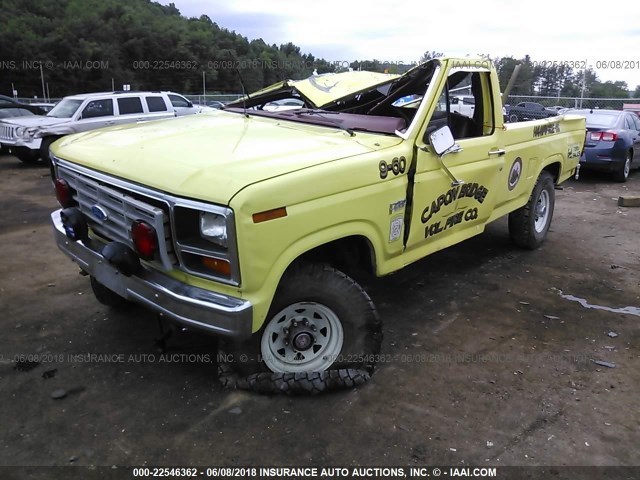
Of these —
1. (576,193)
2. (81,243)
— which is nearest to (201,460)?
(81,243)

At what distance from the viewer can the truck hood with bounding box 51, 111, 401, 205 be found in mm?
2559

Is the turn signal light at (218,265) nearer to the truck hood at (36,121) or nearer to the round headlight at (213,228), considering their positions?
the round headlight at (213,228)

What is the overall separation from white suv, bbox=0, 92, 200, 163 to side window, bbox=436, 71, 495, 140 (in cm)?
959

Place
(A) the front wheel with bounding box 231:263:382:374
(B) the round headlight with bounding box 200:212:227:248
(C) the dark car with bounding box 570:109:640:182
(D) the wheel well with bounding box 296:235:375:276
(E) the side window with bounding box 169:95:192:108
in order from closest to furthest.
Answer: (B) the round headlight with bounding box 200:212:227:248, (A) the front wheel with bounding box 231:263:382:374, (D) the wheel well with bounding box 296:235:375:276, (C) the dark car with bounding box 570:109:640:182, (E) the side window with bounding box 169:95:192:108

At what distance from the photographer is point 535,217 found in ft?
19.1

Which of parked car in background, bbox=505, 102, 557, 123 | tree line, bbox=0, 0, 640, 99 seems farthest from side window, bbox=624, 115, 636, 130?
tree line, bbox=0, 0, 640, 99

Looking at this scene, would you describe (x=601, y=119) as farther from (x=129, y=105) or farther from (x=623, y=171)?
(x=129, y=105)

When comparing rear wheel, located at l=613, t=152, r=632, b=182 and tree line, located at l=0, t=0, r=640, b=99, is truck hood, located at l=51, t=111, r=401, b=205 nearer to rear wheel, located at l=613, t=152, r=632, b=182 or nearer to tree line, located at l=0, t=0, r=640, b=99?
rear wheel, located at l=613, t=152, r=632, b=182

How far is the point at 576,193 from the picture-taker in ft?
32.0

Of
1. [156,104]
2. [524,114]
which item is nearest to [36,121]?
[156,104]

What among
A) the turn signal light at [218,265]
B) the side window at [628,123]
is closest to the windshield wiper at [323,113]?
the turn signal light at [218,265]

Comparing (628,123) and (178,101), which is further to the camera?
(178,101)

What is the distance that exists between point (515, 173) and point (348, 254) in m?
2.38

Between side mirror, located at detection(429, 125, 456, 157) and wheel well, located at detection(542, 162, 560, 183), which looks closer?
side mirror, located at detection(429, 125, 456, 157)
